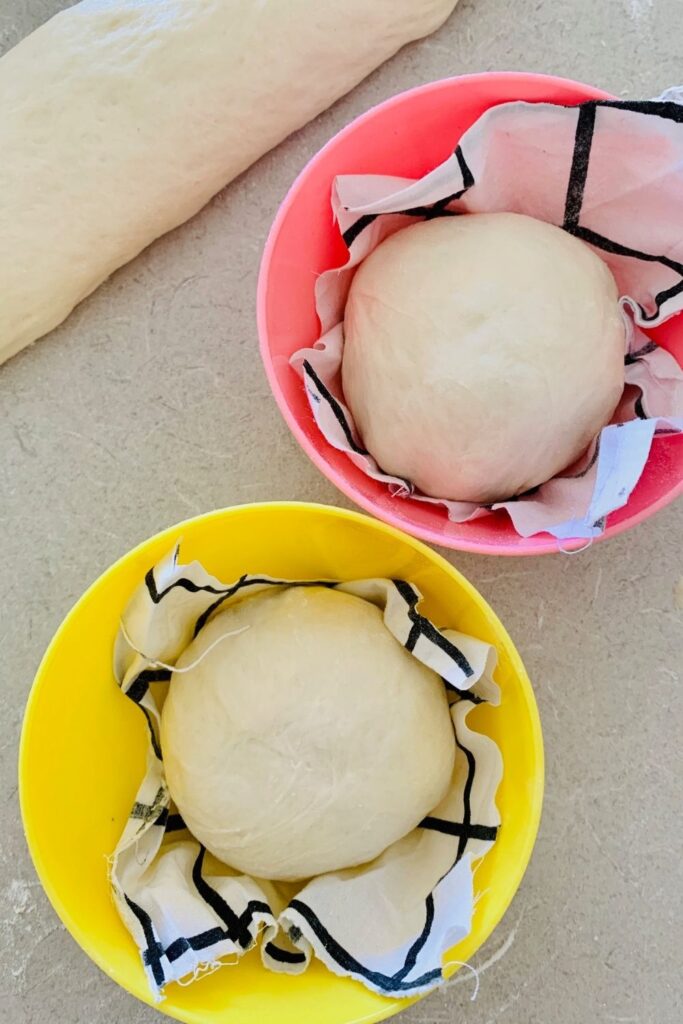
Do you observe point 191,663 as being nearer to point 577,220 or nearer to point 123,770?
point 123,770

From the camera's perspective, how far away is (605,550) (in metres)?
0.68

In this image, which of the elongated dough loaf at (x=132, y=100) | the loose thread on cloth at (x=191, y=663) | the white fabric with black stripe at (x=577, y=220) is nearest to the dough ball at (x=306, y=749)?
the loose thread on cloth at (x=191, y=663)

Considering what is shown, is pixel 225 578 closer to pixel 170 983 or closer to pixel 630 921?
pixel 170 983

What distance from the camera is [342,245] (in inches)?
24.0

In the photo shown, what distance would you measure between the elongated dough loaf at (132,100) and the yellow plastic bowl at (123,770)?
0.24 meters

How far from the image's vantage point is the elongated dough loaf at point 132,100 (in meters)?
0.60

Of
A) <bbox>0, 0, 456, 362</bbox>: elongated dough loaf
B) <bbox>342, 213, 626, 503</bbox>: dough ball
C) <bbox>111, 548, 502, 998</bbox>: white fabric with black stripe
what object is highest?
<bbox>0, 0, 456, 362</bbox>: elongated dough loaf

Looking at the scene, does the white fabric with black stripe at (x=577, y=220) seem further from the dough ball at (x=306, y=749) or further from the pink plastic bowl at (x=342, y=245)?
the dough ball at (x=306, y=749)

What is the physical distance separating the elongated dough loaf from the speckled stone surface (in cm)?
6

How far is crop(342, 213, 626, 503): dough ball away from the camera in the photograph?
21.7 inches

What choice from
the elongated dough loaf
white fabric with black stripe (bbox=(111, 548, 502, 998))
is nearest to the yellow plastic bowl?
white fabric with black stripe (bbox=(111, 548, 502, 998))

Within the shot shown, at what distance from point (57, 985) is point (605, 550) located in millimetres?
519

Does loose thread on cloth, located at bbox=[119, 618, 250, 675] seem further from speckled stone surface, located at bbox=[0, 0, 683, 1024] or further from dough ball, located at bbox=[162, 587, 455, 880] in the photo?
speckled stone surface, located at bbox=[0, 0, 683, 1024]

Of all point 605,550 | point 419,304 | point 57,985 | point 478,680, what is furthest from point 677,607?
point 57,985
